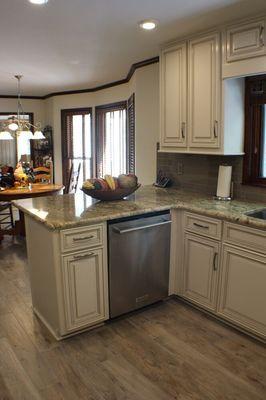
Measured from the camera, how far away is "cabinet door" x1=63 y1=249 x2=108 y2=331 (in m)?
2.44

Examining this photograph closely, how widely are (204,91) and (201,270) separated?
151 centimetres

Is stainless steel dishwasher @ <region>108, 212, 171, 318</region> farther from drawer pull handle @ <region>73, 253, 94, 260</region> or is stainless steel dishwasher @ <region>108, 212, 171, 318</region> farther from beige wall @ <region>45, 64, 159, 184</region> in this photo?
beige wall @ <region>45, 64, 159, 184</region>

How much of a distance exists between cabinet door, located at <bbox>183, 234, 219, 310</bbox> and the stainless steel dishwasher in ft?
0.59

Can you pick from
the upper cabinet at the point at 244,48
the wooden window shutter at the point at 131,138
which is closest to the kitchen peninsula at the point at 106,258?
the upper cabinet at the point at 244,48

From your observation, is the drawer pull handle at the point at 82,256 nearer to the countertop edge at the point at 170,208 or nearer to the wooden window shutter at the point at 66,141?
the countertop edge at the point at 170,208

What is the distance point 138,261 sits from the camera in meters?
2.76

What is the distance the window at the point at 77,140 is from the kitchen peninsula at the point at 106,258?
3896 mm

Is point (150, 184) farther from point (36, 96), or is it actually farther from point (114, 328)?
point (36, 96)

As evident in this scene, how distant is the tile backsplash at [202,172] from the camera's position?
3.10 m

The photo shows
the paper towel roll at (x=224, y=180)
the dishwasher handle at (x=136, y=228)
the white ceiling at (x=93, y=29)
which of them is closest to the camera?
the white ceiling at (x=93, y=29)

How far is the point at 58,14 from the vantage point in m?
2.58

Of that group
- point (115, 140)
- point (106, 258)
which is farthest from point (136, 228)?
point (115, 140)

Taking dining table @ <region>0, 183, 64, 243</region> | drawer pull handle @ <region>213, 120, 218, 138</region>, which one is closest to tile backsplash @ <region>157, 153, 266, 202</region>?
drawer pull handle @ <region>213, 120, 218, 138</region>

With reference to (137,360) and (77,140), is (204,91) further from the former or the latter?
(77,140)
